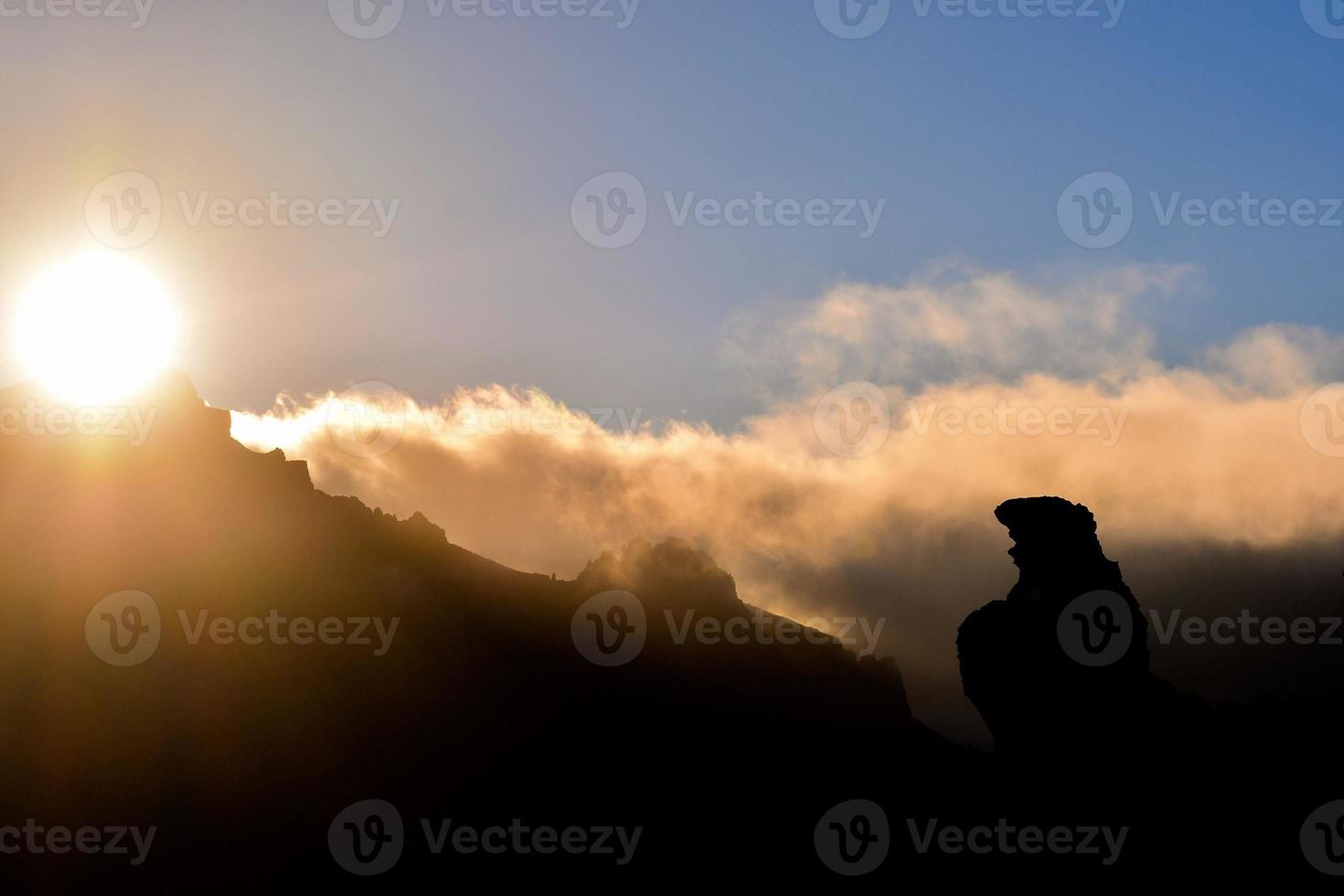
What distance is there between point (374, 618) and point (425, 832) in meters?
38.4

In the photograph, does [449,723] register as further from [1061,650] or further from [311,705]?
[1061,650]

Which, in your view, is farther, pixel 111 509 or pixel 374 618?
pixel 374 618

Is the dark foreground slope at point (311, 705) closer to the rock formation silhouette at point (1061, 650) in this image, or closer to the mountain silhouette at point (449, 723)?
the mountain silhouette at point (449, 723)

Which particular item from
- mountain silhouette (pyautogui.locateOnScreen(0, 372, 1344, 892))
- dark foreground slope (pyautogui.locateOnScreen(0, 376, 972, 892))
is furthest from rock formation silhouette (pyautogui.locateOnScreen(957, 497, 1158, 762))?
dark foreground slope (pyautogui.locateOnScreen(0, 376, 972, 892))

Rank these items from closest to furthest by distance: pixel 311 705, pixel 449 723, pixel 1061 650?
1. pixel 1061 650
2. pixel 311 705
3. pixel 449 723

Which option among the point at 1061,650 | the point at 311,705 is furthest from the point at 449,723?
the point at 1061,650

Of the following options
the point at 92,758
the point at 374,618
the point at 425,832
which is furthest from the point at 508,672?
the point at 92,758

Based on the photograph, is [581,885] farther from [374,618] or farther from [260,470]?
[260,470]

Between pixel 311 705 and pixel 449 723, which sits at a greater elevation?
pixel 449 723

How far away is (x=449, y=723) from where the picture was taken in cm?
10788

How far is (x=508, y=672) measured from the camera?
122312mm

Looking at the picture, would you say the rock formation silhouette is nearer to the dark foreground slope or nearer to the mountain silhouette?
the mountain silhouette

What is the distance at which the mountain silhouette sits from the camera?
60281mm

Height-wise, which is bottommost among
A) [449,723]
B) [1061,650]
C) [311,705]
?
[311,705]
